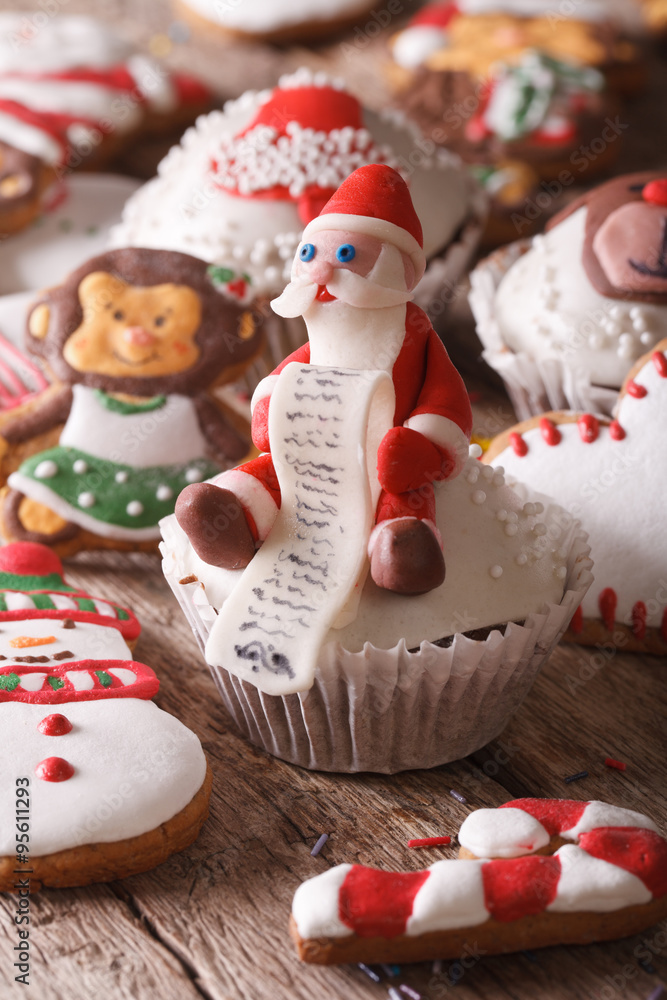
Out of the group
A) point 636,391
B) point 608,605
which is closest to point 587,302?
point 636,391

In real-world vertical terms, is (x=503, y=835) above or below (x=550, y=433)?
below

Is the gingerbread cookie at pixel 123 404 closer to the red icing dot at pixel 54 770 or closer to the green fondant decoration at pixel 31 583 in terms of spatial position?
the green fondant decoration at pixel 31 583

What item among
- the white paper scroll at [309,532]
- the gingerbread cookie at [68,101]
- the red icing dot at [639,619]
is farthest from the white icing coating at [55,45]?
the red icing dot at [639,619]

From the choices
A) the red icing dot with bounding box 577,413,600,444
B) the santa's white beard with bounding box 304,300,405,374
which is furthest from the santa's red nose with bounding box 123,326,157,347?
the red icing dot with bounding box 577,413,600,444

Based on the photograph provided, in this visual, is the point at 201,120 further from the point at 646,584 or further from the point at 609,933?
the point at 609,933

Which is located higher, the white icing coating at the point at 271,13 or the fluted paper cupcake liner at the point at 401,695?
the white icing coating at the point at 271,13

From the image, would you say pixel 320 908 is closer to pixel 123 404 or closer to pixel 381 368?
pixel 381 368

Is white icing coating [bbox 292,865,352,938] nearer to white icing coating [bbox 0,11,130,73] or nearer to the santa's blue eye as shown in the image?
the santa's blue eye
